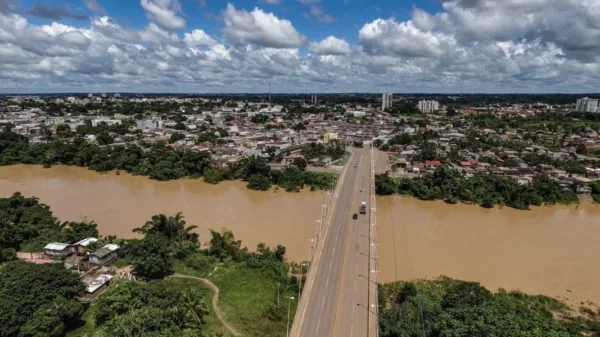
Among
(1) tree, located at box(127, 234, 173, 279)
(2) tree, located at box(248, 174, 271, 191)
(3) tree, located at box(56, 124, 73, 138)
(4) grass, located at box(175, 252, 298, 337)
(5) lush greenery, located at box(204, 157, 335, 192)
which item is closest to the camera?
(4) grass, located at box(175, 252, 298, 337)

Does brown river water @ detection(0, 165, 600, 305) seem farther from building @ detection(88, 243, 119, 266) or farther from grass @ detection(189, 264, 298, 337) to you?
building @ detection(88, 243, 119, 266)

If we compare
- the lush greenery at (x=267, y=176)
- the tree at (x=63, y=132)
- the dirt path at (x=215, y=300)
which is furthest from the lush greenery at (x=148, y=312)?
the tree at (x=63, y=132)

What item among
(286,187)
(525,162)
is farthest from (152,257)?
(525,162)

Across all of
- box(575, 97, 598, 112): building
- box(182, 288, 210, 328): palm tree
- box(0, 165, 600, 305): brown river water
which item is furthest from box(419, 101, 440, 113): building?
box(182, 288, 210, 328): palm tree

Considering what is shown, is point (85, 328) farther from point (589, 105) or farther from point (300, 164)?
point (589, 105)

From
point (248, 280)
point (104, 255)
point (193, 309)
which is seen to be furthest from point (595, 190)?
point (104, 255)

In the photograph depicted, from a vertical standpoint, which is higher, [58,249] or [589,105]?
[589,105]
